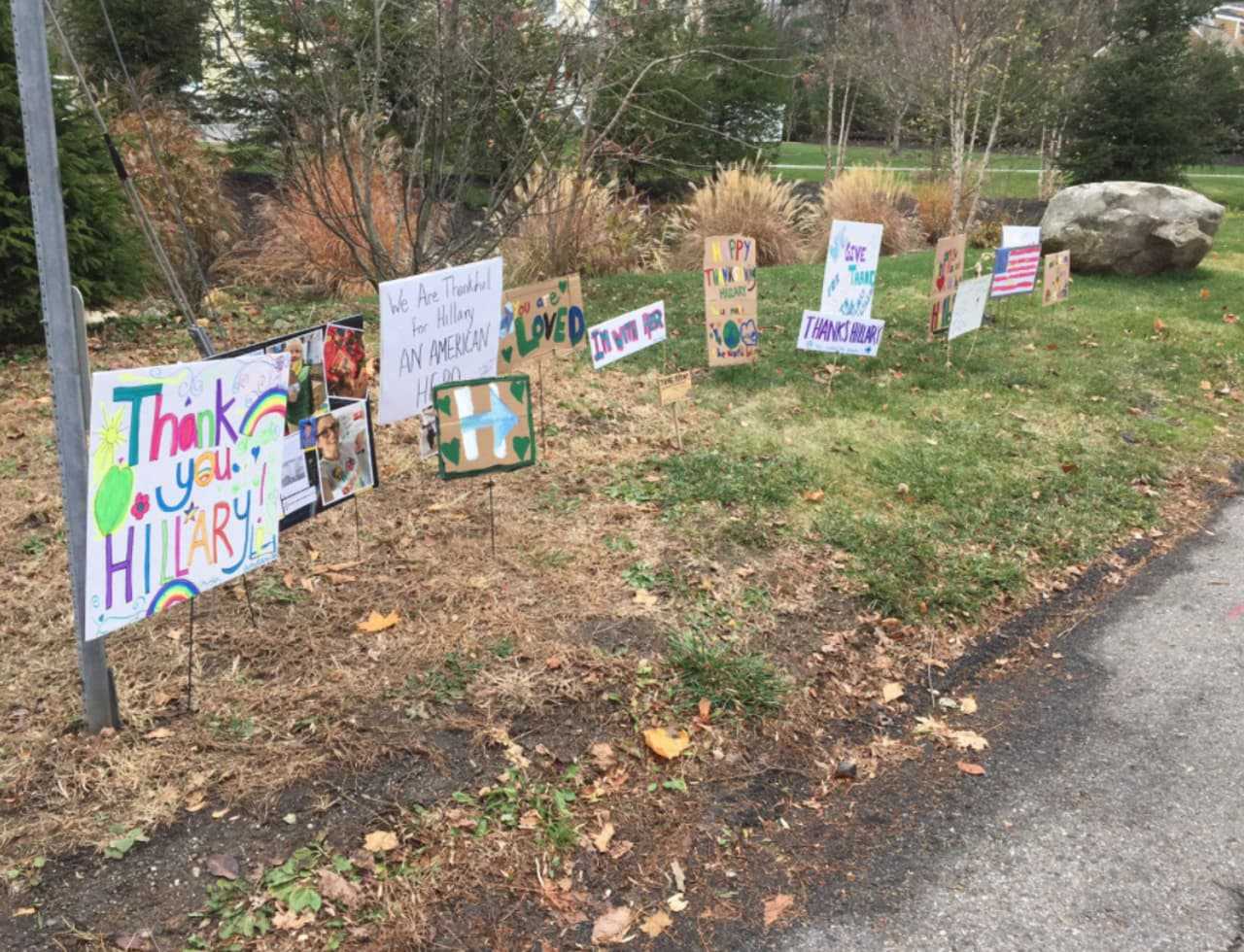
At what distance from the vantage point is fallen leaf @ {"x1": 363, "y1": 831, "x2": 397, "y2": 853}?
280 cm

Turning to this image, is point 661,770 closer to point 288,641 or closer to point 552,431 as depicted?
point 288,641

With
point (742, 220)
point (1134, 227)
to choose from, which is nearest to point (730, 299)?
point (742, 220)

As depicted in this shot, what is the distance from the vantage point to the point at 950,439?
20.8 feet

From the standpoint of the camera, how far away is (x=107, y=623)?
283cm

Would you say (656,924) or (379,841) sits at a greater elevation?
(379,841)

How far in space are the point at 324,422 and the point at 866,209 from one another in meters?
11.5

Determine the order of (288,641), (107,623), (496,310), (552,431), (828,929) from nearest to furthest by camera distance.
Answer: (828,929) → (107,623) → (288,641) → (496,310) → (552,431)

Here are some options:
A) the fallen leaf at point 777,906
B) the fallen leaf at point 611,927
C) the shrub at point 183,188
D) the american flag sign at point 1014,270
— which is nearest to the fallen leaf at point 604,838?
the fallen leaf at point 611,927

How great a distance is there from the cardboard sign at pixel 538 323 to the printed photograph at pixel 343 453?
4.79 feet

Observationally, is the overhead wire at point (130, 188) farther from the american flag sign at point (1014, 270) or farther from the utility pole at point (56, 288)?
the american flag sign at point (1014, 270)

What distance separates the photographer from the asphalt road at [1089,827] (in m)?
2.67

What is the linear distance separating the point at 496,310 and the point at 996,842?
3383 millimetres

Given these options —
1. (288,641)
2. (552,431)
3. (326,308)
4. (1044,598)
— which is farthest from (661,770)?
(326,308)

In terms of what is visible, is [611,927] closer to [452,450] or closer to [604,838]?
[604,838]
